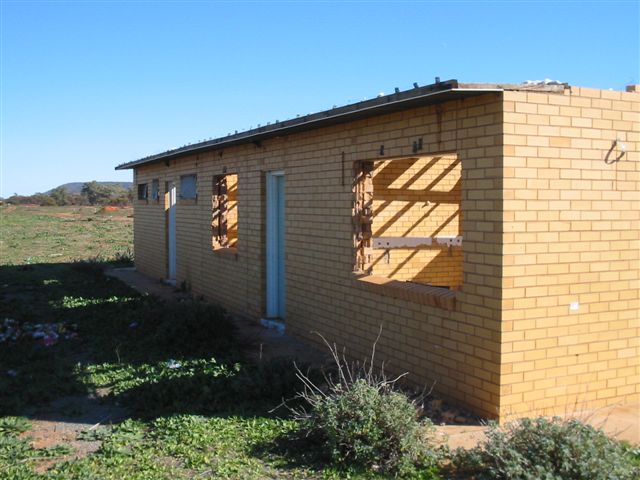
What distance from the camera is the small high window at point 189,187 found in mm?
14328

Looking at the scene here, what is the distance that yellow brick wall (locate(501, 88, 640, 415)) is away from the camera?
5691 mm

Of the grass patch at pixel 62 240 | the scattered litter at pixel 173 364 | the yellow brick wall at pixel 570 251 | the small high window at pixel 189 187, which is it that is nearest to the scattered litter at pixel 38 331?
the scattered litter at pixel 173 364

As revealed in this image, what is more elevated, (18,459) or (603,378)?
(603,378)

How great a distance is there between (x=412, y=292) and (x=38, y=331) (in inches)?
251

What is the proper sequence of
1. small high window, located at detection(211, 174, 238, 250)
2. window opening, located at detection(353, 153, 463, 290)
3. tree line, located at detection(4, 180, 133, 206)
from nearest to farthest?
window opening, located at detection(353, 153, 463, 290) < small high window, located at detection(211, 174, 238, 250) < tree line, located at detection(4, 180, 133, 206)

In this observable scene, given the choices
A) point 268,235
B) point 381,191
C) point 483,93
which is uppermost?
point 483,93

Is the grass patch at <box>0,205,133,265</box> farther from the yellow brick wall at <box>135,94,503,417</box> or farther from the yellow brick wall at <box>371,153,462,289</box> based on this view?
the yellow brick wall at <box>371,153,462,289</box>

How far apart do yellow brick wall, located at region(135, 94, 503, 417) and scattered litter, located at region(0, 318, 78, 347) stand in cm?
294

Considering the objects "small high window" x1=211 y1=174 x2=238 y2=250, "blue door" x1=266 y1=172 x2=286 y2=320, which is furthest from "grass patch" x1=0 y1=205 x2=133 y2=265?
"blue door" x1=266 y1=172 x2=286 y2=320

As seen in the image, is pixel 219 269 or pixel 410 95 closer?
pixel 410 95

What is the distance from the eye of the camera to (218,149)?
12641 millimetres

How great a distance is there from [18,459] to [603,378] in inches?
207

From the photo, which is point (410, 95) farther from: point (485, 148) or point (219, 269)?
point (219, 269)

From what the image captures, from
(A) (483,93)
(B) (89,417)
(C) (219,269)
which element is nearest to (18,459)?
(B) (89,417)
